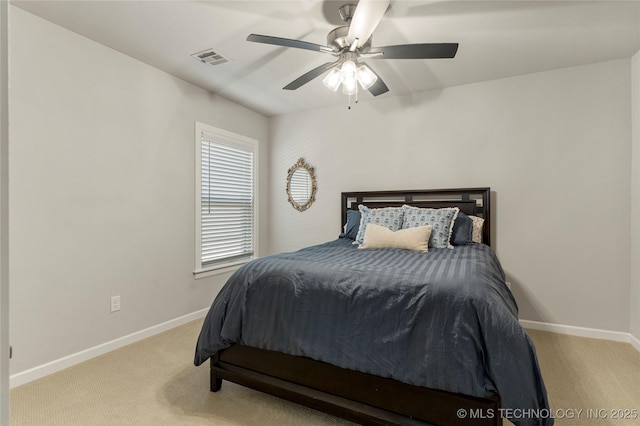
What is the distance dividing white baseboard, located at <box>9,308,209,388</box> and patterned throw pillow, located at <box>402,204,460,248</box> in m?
2.48

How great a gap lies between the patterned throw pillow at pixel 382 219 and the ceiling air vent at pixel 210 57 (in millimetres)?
1994

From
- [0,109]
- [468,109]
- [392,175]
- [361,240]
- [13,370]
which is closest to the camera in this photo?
[0,109]

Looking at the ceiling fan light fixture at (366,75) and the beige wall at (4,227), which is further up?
the ceiling fan light fixture at (366,75)

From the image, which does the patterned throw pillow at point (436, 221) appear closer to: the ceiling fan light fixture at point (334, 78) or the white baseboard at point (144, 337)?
the white baseboard at point (144, 337)

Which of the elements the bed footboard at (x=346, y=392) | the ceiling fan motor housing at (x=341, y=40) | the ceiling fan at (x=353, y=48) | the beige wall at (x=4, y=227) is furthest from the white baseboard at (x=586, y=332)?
the beige wall at (x=4, y=227)

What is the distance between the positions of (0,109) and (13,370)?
97.2 inches

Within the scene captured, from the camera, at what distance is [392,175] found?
12.3ft

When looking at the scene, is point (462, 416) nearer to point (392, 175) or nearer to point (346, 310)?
point (346, 310)

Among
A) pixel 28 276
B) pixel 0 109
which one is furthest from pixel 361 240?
pixel 0 109

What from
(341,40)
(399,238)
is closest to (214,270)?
(399,238)

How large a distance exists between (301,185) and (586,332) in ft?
11.0

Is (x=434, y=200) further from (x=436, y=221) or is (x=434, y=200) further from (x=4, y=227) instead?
(x=4, y=227)

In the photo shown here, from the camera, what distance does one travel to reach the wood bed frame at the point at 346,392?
4.55 feet

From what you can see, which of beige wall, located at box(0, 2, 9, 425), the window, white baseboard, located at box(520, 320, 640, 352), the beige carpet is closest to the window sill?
the window
